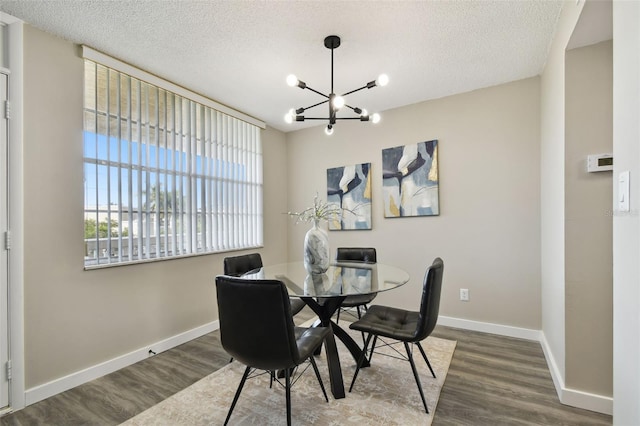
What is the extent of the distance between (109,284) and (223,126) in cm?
202

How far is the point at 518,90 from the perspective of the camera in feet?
9.61

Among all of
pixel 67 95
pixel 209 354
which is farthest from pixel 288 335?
pixel 67 95

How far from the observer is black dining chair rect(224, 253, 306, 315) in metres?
2.57

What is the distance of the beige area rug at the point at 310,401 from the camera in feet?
5.75

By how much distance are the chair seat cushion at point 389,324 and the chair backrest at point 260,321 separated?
0.68 metres

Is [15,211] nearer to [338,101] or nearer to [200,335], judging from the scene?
[200,335]

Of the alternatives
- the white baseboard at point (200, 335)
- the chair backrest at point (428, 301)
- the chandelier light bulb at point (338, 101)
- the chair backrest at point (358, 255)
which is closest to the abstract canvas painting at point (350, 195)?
the chair backrest at point (358, 255)

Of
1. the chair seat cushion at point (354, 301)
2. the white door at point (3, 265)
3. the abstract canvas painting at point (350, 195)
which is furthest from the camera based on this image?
the abstract canvas painting at point (350, 195)

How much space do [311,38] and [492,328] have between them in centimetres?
319

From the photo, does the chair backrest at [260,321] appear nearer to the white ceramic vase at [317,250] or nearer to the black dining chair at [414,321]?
the black dining chair at [414,321]

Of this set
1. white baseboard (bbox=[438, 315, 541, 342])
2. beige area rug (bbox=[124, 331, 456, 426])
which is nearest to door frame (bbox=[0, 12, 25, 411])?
beige area rug (bbox=[124, 331, 456, 426])

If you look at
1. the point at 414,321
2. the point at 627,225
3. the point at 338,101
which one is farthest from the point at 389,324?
the point at 338,101

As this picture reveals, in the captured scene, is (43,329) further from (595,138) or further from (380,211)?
(595,138)

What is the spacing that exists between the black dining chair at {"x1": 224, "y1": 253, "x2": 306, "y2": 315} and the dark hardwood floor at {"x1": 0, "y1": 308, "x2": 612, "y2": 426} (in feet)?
2.45
